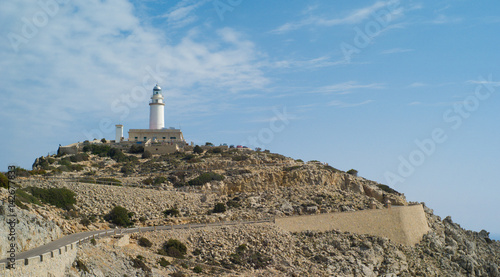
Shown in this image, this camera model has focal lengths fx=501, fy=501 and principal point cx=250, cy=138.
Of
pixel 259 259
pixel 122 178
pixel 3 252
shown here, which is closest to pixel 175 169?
pixel 122 178

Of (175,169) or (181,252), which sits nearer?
(181,252)

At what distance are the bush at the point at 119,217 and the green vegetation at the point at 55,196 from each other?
8.62 feet

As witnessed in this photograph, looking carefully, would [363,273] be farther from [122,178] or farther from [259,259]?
[122,178]

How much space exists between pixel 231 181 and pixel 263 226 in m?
11.6

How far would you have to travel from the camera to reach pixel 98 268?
74.4 feet

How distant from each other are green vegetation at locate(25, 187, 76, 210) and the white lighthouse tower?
112 feet

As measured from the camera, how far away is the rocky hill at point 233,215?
28.8m

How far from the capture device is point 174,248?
29375 millimetres

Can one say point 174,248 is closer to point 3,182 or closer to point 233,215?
point 233,215

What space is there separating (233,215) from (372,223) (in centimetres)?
1106

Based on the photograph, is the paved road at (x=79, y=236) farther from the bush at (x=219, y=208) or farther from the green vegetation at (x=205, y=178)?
Result: the green vegetation at (x=205, y=178)

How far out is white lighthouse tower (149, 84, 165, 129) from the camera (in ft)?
222

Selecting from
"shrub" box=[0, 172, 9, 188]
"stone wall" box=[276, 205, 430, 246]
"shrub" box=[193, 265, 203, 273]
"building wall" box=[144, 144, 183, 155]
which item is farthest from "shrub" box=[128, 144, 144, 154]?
"shrub" box=[193, 265, 203, 273]

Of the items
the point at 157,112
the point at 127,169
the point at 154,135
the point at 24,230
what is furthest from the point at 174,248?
the point at 157,112
